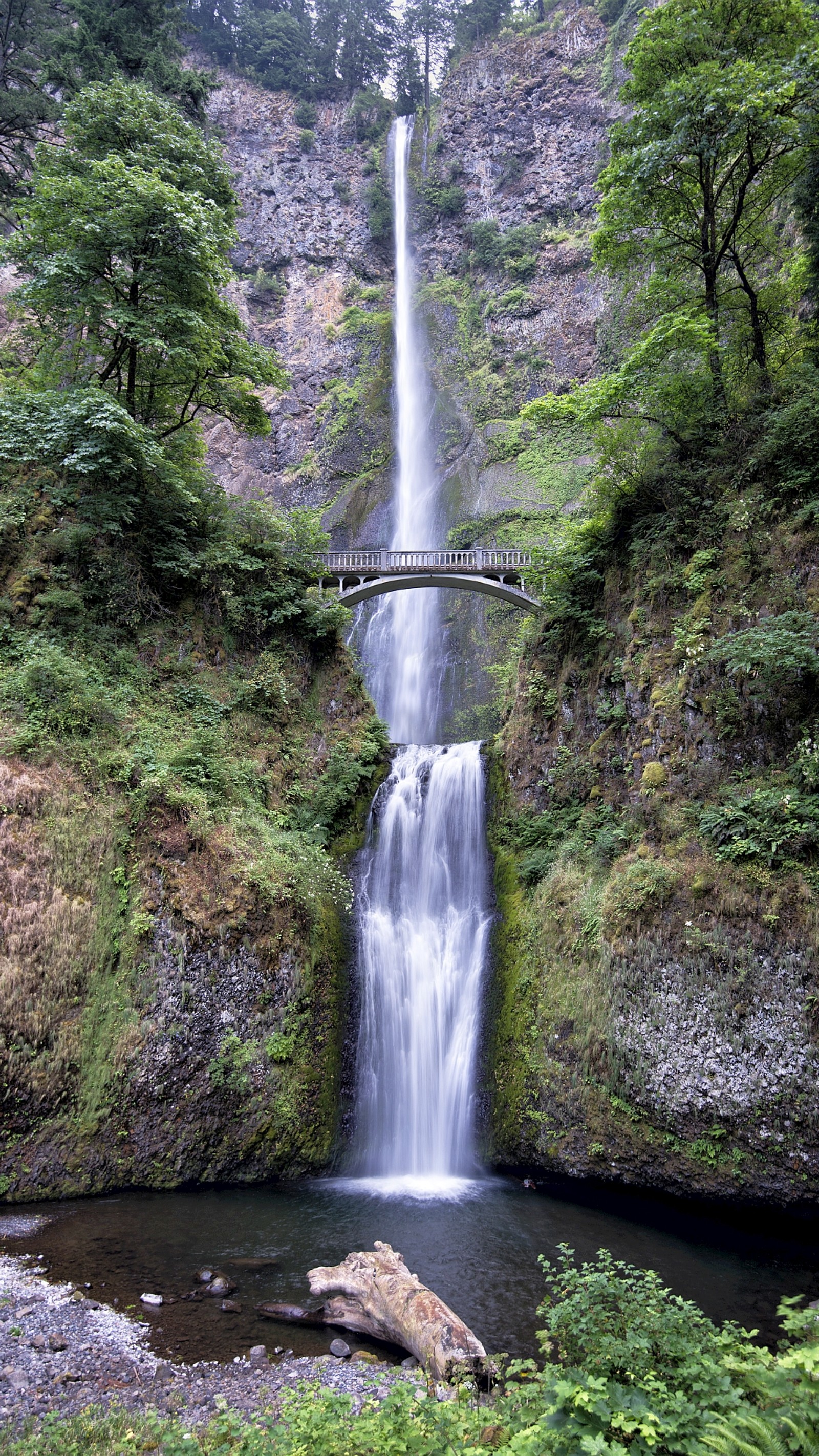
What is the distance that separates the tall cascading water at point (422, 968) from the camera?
34.5 feet

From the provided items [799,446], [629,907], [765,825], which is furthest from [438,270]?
[629,907]

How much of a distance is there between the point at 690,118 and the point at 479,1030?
1404cm

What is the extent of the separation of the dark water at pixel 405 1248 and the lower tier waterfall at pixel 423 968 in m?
1.27

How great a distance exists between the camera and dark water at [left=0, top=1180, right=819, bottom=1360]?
239 inches

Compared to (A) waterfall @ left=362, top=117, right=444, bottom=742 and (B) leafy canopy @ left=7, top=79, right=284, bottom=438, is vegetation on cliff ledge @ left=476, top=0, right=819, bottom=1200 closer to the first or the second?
(B) leafy canopy @ left=7, top=79, right=284, bottom=438

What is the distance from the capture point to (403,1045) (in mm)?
11469

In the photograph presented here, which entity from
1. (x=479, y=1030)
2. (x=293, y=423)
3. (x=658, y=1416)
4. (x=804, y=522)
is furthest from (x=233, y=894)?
(x=293, y=423)

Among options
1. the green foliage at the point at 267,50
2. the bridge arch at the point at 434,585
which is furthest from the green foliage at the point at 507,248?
the bridge arch at the point at 434,585

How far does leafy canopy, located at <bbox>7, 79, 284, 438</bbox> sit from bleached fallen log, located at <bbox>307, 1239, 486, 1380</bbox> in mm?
12554

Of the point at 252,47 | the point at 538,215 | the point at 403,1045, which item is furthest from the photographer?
the point at 252,47

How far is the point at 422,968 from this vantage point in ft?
39.9

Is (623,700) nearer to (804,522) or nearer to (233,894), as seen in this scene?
(804,522)

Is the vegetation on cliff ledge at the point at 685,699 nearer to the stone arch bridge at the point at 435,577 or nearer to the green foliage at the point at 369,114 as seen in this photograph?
the stone arch bridge at the point at 435,577

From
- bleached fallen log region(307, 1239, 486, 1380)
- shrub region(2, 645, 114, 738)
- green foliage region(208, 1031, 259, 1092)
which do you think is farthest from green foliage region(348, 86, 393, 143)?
bleached fallen log region(307, 1239, 486, 1380)
